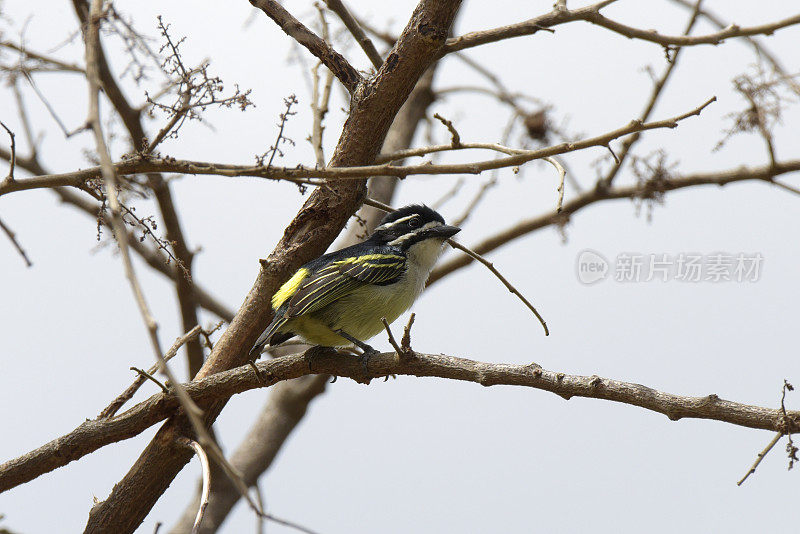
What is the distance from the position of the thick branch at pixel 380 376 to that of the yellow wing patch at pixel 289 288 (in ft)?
1.57

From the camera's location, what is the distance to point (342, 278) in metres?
5.44

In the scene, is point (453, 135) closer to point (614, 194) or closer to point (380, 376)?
point (380, 376)

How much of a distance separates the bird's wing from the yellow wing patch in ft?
0.19

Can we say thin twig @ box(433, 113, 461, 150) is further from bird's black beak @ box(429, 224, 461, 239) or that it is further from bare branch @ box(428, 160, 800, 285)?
bare branch @ box(428, 160, 800, 285)

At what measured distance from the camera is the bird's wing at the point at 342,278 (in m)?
5.18

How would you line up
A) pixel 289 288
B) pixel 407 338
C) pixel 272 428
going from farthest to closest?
pixel 272 428, pixel 289 288, pixel 407 338

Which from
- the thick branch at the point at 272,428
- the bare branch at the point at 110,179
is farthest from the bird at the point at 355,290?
the bare branch at the point at 110,179

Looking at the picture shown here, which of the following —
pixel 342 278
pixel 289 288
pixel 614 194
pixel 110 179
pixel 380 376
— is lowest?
pixel 110 179

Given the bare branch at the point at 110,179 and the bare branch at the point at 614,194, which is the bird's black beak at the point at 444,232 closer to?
the bare branch at the point at 614,194

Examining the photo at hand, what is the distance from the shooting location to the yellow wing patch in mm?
5316

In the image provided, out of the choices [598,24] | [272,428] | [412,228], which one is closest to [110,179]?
→ [598,24]

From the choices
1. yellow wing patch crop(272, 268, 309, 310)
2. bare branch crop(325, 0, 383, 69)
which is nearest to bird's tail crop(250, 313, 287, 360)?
yellow wing patch crop(272, 268, 309, 310)

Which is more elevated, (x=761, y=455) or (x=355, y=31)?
(x=355, y=31)

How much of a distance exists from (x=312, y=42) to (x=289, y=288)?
1723mm
